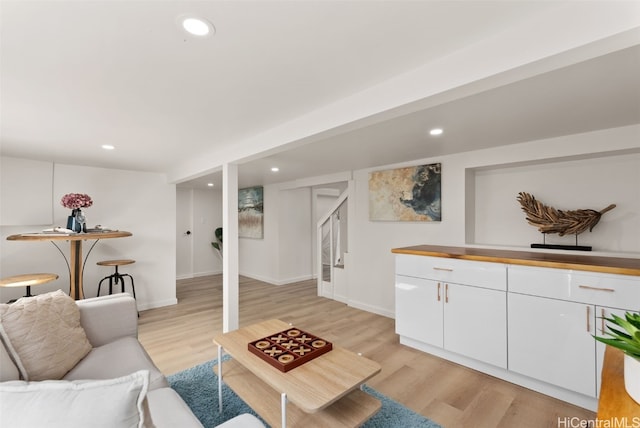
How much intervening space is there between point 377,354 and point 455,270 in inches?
45.1

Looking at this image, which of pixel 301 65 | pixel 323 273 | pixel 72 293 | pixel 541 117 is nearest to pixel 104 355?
pixel 72 293

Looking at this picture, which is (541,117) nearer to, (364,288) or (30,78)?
(364,288)

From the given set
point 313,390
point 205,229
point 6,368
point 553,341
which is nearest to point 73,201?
point 6,368

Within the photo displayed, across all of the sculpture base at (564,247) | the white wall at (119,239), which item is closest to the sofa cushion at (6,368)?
the white wall at (119,239)

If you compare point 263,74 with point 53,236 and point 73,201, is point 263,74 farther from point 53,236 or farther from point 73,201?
point 73,201

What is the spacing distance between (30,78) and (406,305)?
336 cm

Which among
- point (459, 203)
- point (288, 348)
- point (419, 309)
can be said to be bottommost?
point (419, 309)

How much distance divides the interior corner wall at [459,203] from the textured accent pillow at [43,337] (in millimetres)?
3267

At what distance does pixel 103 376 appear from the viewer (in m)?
1.65

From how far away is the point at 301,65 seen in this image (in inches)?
58.5

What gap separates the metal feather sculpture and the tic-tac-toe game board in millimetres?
2431

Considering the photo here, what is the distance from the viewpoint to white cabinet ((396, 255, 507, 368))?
2412mm

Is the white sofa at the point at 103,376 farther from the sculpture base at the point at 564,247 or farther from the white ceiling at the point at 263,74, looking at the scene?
the sculpture base at the point at 564,247

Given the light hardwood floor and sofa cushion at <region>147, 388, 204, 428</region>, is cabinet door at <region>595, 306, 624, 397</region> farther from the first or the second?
sofa cushion at <region>147, 388, 204, 428</region>
